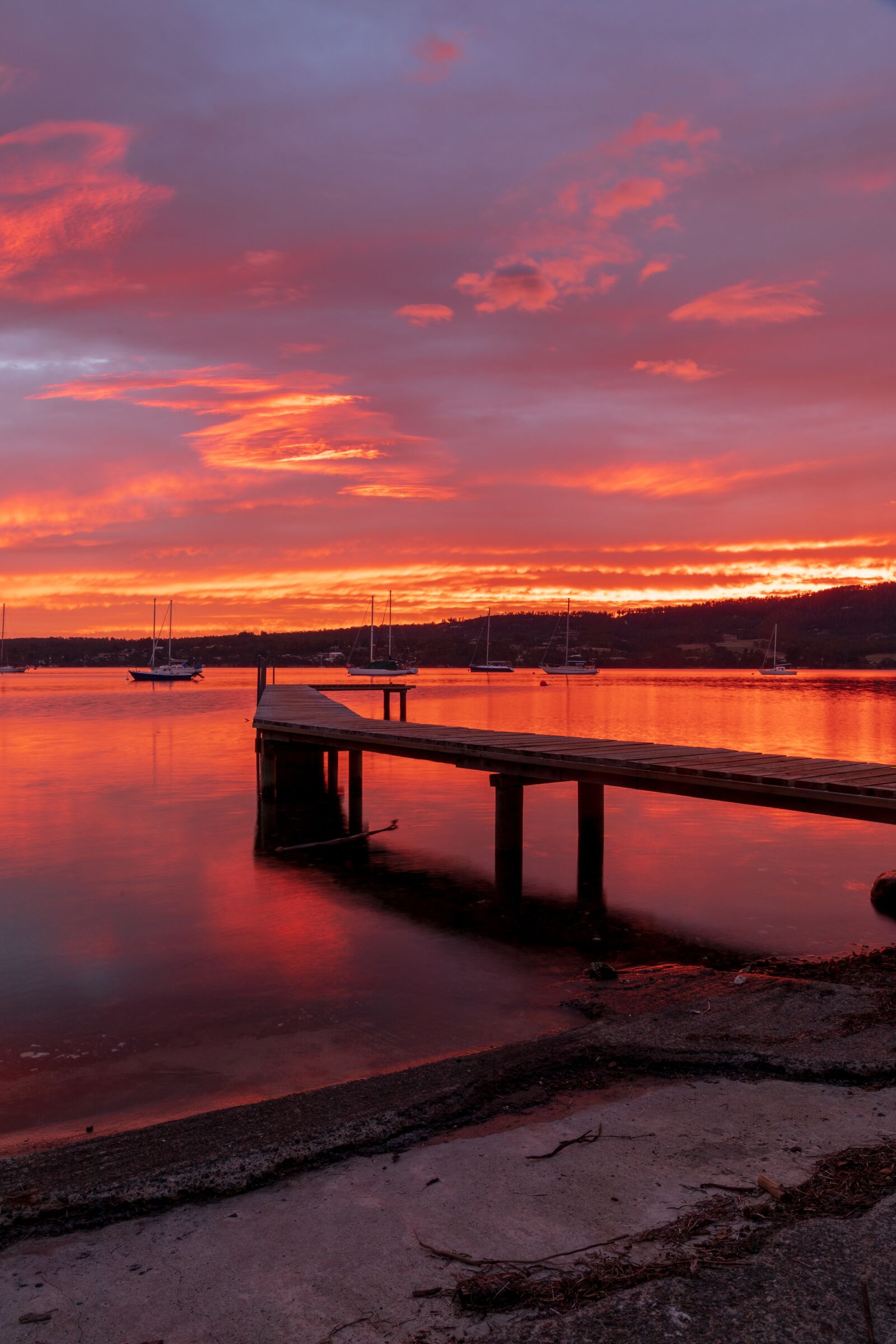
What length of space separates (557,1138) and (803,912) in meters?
8.12

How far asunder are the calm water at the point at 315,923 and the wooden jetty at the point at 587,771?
0.96 meters

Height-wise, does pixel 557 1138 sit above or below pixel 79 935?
above

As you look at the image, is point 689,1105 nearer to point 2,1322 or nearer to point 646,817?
point 2,1322

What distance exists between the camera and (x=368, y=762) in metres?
31.0

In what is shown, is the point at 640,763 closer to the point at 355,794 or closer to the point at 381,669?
the point at 355,794

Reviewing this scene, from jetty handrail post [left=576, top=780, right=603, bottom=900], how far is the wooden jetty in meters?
0.02

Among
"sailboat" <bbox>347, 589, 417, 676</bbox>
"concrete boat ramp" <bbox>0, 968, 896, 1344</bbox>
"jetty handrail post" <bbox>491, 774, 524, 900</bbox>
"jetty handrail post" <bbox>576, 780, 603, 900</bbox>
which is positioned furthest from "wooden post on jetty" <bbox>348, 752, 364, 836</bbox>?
"sailboat" <bbox>347, 589, 417, 676</bbox>

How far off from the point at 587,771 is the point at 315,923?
4.07 meters

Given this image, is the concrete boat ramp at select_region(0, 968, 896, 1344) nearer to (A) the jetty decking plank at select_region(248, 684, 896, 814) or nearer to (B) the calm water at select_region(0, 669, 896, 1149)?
(B) the calm water at select_region(0, 669, 896, 1149)

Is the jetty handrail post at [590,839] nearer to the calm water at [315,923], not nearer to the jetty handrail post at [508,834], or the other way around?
the calm water at [315,923]

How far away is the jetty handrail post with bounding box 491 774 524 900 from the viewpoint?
13297mm

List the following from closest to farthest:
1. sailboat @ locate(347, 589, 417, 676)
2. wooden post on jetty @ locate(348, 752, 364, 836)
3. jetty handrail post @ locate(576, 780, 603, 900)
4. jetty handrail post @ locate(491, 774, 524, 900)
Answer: jetty handrail post @ locate(491, 774, 524, 900) → jetty handrail post @ locate(576, 780, 603, 900) → wooden post on jetty @ locate(348, 752, 364, 836) → sailboat @ locate(347, 589, 417, 676)

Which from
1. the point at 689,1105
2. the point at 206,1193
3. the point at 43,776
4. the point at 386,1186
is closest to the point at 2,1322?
the point at 206,1193

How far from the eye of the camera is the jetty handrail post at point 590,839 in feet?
44.0
